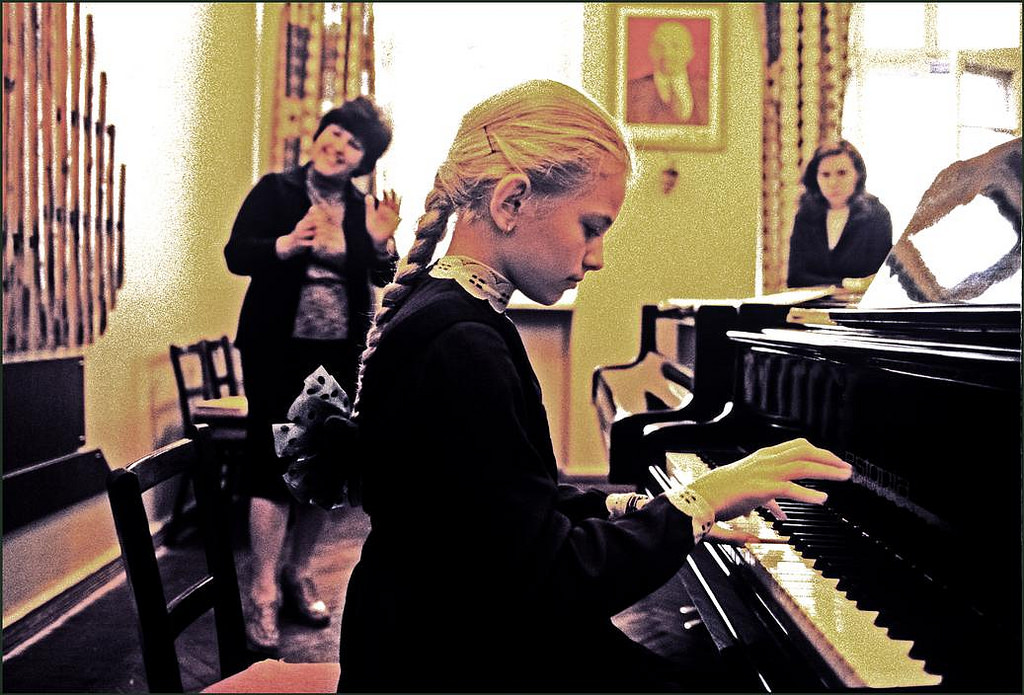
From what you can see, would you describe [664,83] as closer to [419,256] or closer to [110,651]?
[110,651]

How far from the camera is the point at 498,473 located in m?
0.88

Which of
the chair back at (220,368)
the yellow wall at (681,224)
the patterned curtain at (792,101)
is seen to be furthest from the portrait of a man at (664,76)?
the chair back at (220,368)

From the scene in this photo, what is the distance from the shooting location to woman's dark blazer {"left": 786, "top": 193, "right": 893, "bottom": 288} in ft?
15.3

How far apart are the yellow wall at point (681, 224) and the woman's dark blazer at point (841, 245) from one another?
2.43 feet

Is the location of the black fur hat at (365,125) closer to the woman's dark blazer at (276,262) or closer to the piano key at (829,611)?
the woman's dark blazer at (276,262)

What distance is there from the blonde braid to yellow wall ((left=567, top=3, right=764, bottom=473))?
4.39m

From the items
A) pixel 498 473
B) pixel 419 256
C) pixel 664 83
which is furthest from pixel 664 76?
pixel 498 473

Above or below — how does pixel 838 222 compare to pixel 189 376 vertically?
above

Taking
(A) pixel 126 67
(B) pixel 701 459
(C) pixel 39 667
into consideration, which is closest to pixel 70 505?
(C) pixel 39 667

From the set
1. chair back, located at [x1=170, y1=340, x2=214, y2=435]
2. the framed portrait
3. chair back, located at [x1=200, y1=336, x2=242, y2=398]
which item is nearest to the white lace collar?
chair back, located at [x1=170, y1=340, x2=214, y2=435]

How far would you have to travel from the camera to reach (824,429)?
5.37 feet

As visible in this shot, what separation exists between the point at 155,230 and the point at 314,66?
1.92 metres

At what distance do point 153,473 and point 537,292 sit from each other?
0.64 meters

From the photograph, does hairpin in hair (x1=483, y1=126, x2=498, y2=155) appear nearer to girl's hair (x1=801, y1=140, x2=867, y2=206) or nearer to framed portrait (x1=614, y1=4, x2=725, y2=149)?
girl's hair (x1=801, y1=140, x2=867, y2=206)
